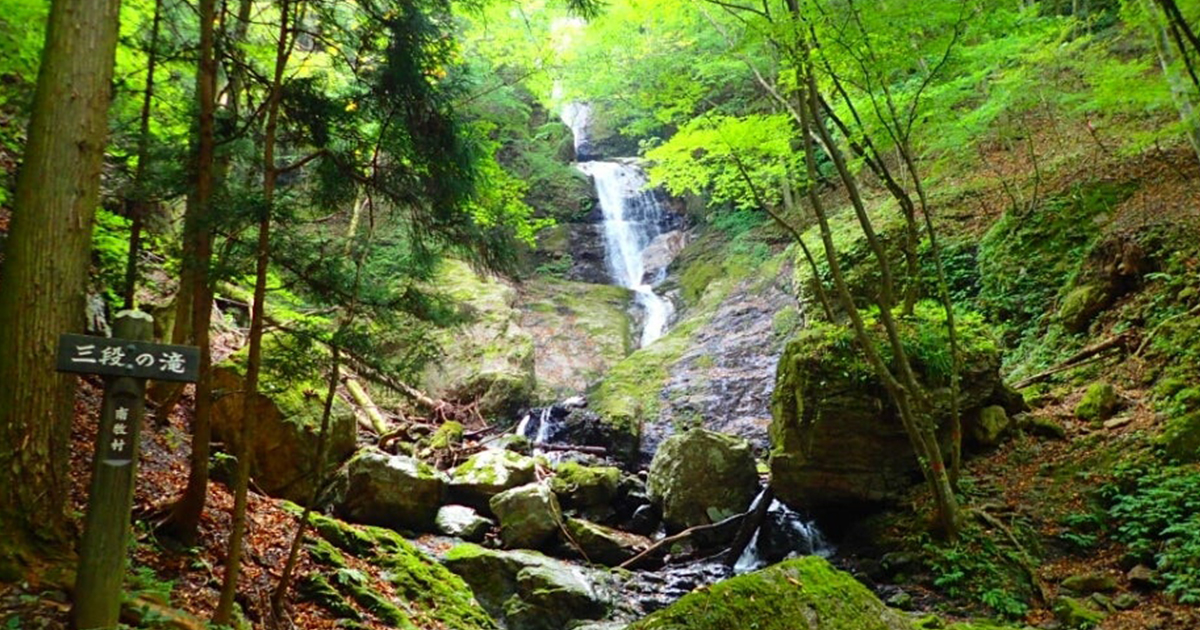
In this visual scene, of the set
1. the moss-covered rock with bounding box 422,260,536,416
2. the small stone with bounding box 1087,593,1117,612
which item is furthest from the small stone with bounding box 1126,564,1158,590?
the moss-covered rock with bounding box 422,260,536,416

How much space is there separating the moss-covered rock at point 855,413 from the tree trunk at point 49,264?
6.80 meters

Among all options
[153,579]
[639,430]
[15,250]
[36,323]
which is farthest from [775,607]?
[639,430]

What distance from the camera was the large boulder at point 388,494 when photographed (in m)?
8.09

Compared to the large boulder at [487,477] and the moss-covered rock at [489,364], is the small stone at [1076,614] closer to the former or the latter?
the large boulder at [487,477]

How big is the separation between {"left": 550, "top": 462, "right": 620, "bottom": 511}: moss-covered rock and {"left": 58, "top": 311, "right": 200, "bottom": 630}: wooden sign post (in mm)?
6904

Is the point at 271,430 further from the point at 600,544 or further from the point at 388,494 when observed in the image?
the point at 600,544

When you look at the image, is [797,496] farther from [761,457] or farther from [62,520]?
[62,520]

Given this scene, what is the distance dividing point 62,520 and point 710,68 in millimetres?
12299

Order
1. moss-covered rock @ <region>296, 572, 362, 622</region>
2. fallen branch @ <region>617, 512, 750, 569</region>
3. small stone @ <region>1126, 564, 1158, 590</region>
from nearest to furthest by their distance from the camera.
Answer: moss-covered rock @ <region>296, 572, 362, 622</region>, small stone @ <region>1126, 564, 1158, 590</region>, fallen branch @ <region>617, 512, 750, 569</region>

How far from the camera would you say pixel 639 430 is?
12.6 m

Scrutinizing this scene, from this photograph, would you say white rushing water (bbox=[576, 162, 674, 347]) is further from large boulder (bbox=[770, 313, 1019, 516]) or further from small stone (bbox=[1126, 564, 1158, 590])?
small stone (bbox=[1126, 564, 1158, 590])

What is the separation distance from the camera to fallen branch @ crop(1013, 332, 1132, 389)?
8289 millimetres

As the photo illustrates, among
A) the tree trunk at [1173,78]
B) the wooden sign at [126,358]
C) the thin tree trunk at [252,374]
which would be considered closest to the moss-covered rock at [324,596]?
the thin tree trunk at [252,374]

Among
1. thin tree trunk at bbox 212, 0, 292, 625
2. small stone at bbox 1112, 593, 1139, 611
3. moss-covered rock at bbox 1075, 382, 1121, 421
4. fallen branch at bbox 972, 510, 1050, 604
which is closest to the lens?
thin tree trunk at bbox 212, 0, 292, 625
